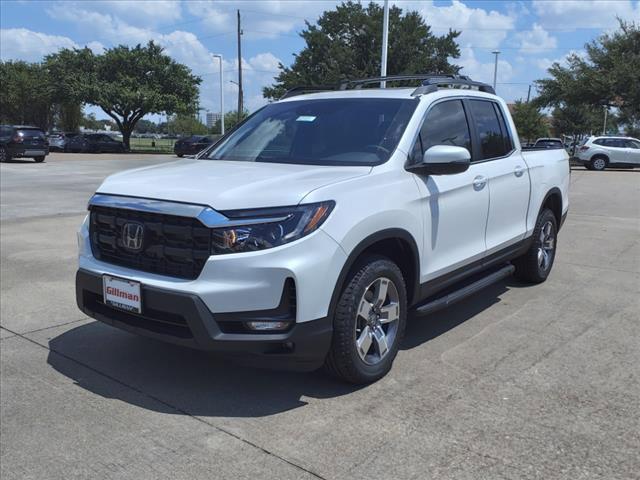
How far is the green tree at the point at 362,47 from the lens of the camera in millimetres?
41781

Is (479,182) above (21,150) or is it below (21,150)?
above

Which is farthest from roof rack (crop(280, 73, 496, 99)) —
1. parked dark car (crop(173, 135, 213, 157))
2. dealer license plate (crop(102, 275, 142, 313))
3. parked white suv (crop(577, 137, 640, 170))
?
parked white suv (crop(577, 137, 640, 170))

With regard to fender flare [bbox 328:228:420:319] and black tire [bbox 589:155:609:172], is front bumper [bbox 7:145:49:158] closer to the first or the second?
black tire [bbox 589:155:609:172]

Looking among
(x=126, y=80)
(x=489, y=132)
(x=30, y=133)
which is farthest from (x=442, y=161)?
(x=126, y=80)

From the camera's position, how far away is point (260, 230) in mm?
3193

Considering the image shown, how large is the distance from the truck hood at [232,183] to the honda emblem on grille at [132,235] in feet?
0.61

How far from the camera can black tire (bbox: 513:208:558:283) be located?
19.9ft

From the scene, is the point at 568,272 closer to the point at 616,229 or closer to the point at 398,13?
the point at 616,229

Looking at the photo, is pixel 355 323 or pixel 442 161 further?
pixel 442 161

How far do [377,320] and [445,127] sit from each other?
171 centimetres

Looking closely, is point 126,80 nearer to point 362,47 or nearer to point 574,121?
point 362,47

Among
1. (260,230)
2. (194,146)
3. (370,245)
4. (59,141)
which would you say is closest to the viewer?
(260,230)

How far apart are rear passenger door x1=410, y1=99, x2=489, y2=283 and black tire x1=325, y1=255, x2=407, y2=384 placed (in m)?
0.46

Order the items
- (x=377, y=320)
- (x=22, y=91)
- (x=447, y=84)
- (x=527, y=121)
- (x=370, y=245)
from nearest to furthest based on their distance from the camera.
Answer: (x=370, y=245), (x=377, y=320), (x=447, y=84), (x=22, y=91), (x=527, y=121)
